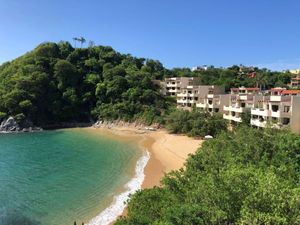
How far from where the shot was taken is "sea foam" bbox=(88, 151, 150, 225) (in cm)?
2209

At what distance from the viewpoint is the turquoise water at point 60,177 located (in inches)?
921

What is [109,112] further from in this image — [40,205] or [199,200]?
[199,200]

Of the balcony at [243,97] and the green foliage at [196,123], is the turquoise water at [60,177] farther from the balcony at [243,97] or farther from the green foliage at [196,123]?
the balcony at [243,97]

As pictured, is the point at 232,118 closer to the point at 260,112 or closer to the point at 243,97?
the point at 243,97

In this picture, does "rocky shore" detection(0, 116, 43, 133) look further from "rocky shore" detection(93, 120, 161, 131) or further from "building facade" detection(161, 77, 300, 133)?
"building facade" detection(161, 77, 300, 133)

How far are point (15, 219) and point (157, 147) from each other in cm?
2987

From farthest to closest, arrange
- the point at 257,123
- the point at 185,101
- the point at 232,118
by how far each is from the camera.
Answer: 1. the point at 185,101
2. the point at 232,118
3. the point at 257,123

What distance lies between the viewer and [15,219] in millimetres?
22188

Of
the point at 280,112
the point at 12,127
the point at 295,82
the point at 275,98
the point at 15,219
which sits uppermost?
the point at 295,82

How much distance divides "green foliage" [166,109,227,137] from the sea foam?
20.5m

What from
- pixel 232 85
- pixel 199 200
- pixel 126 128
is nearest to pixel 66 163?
pixel 199 200

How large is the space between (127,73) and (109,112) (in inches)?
641

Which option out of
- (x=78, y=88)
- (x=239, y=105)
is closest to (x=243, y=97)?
(x=239, y=105)

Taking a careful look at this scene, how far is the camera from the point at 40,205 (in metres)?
24.7
